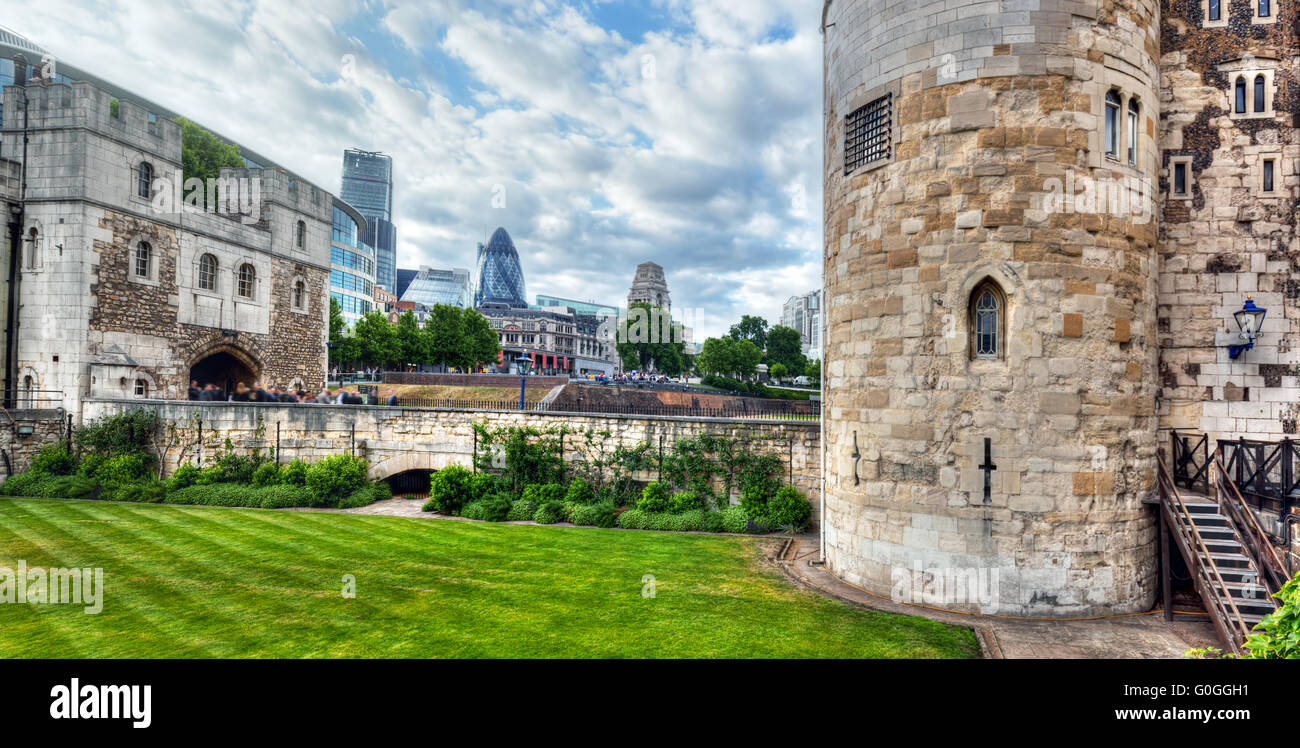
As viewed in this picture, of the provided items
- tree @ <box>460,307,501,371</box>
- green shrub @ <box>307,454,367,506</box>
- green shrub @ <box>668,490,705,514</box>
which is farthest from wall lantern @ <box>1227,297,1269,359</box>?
tree @ <box>460,307,501,371</box>

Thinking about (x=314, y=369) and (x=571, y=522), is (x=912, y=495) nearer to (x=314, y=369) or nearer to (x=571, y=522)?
(x=571, y=522)

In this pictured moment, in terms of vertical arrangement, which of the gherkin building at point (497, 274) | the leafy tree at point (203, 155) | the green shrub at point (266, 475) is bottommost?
the green shrub at point (266, 475)

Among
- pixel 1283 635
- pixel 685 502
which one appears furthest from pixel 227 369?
pixel 1283 635

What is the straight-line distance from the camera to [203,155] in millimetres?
33750

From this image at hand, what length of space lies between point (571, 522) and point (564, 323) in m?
105

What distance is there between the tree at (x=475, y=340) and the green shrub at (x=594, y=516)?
3977cm

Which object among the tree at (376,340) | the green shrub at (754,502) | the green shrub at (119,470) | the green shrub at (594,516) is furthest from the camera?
the tree at (376,340)

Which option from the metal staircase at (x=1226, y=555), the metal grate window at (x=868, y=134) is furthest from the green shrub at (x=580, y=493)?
the metal staircase at (x=1226, y=555)

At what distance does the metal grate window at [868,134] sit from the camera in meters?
10.9

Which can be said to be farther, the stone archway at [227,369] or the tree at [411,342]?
the tree at [411,342]

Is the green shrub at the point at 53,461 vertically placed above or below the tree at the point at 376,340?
below

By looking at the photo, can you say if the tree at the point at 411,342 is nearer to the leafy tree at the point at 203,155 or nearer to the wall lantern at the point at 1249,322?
the leafy tree at the point at 203,155

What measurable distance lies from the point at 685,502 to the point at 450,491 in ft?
23.0
